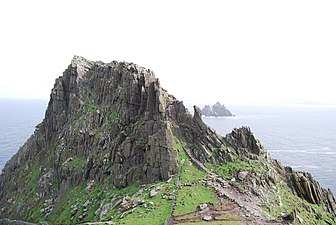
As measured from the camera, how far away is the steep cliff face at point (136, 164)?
68.4m

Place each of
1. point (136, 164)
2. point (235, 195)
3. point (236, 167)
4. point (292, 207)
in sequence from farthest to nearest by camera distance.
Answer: point (136, 164) < point (236, 167) < point (292, 207) < point (235, 195)

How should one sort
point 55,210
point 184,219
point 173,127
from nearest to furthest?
1. point 184,219
2. point 173,127
3. point 55,210

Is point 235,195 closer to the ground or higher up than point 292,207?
higher up

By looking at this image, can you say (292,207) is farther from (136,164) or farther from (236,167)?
(136,164)

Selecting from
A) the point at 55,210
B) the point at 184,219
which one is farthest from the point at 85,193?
the point at 184,219

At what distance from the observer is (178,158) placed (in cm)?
7531

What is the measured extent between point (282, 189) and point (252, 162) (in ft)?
28.7

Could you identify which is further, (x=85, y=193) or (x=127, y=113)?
(x=127, y=113)

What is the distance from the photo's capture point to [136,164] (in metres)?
79.2

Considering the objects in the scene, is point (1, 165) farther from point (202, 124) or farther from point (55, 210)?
point (202, 124)

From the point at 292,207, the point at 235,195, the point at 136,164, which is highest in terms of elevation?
the point at 136,164

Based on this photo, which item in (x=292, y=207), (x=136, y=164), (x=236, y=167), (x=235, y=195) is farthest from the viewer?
(x=136, y=164)

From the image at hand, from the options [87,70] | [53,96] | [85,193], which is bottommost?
[85,193]

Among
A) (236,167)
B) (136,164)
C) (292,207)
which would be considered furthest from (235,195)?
(136,164)
